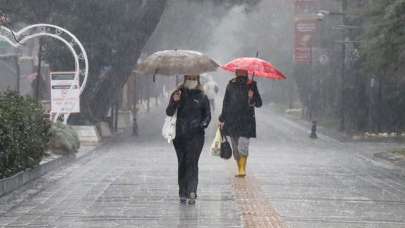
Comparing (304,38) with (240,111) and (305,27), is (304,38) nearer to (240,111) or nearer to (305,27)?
(305,27)

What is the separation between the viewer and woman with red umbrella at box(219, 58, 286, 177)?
15227mm

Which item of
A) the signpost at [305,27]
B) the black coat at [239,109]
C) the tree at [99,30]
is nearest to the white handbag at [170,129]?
the black coat at [239,109]

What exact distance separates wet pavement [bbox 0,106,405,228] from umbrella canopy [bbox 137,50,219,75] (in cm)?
179

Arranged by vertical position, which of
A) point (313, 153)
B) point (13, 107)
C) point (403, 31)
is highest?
point (403, 31)

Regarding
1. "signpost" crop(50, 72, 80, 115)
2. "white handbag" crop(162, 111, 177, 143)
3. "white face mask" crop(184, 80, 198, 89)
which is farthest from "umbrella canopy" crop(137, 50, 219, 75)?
"signpost" crop(50, 72, 80, 115)

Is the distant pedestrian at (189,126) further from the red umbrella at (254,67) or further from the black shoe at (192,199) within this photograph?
the red umbrella at (254,67)

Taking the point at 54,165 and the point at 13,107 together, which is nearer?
the point at 13,107

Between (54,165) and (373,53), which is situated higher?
(373,53)

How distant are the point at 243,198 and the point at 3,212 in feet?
11.0

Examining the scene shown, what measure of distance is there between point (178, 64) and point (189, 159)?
130 centimetres

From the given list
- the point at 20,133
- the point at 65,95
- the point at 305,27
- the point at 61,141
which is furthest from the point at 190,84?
the point at 305,27

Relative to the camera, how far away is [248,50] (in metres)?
81.4

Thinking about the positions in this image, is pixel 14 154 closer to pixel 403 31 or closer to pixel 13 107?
pixel 13 107

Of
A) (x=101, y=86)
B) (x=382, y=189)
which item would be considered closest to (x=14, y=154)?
(x=382, y=189)
